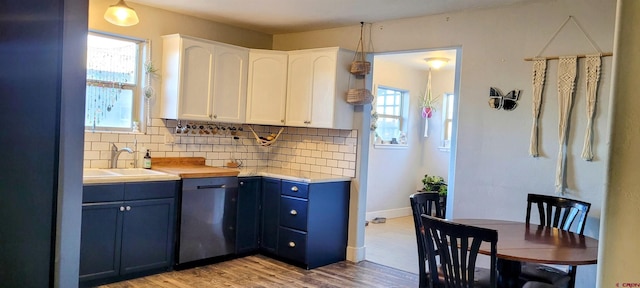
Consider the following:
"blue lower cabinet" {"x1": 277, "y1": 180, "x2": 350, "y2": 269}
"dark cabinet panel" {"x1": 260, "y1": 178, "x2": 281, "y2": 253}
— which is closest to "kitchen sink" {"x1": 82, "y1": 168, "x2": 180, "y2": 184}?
"dark cabinet panel" {"x1": 260, "y1": 178, "x2": 281, "y2": 253}

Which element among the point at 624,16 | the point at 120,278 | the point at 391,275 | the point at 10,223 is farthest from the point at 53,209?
the point at 391,275

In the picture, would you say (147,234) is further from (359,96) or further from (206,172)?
(359,96)

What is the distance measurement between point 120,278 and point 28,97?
2806mm

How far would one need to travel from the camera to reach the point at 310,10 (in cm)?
413

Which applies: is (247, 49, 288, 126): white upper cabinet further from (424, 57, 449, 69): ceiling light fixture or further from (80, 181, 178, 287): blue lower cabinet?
(424, 57, 449, 69): ceiling light fixture

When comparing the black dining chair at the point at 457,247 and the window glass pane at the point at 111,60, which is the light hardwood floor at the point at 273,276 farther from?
the window glass pane at the point at 111,60

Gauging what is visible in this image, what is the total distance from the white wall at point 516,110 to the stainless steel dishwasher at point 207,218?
2.02 m

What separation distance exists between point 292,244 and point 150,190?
1.40 meters

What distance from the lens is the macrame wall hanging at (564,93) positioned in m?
3.18

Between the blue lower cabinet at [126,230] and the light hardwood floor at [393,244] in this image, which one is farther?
the light hardwood floor at [393,244]

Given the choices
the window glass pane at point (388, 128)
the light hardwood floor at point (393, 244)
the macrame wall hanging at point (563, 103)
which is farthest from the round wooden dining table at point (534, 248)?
the window glass pane at point (388, 128)

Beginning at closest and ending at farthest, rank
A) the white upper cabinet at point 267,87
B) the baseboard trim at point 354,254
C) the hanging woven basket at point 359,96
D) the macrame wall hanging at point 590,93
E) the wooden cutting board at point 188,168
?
the macrame wall hanging at point 590,93 → the wooden cutting board at point 188,168 → the hanging woven basket at point 359,96 → the baseboard trim at point 354,254 → the white upper cabinet at point 267,87

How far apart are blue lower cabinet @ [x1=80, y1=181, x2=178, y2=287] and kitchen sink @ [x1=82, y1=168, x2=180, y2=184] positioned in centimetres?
4

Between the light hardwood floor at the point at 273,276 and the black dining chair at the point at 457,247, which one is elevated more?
the black dining chair at the point at 457,247
